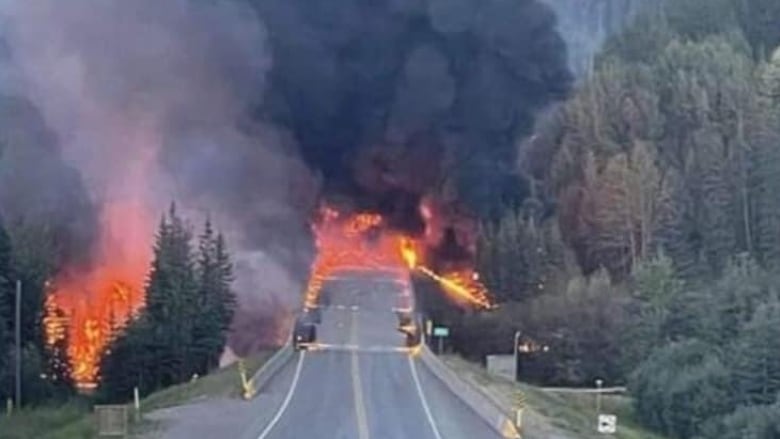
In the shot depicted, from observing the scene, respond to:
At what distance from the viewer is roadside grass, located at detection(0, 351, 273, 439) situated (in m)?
53.7

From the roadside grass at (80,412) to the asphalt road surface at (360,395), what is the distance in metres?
1.82

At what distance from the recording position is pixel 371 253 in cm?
11569

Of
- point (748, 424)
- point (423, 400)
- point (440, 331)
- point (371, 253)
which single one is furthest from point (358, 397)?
point (371, 253)

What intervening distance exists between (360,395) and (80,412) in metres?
11.9

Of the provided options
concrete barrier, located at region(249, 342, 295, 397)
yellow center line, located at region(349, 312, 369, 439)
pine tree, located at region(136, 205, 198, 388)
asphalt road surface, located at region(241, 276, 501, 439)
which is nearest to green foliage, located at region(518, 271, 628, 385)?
asphalt road surface, located at region(241, 276, 501, 439)

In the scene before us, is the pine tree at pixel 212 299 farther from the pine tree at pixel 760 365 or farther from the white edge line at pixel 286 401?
the pine tree at pixel 760 365

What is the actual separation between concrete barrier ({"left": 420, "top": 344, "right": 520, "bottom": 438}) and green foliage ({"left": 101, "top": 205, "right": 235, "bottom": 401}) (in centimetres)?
1292

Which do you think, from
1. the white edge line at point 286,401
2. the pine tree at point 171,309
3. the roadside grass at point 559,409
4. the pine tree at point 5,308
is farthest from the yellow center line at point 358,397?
the pine tree at point 5,308

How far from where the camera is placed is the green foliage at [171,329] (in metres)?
79.5

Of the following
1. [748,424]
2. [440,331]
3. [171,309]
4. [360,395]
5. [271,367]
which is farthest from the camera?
[440,331]

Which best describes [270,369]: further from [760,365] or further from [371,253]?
[371,253]

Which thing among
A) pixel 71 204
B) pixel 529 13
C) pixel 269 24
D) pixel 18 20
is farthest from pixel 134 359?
pixel 529 13

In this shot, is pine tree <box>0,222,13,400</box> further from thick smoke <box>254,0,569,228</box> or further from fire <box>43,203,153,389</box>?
thick smoke <box>254,0,569,228</box>

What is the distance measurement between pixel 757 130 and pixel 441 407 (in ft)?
179
